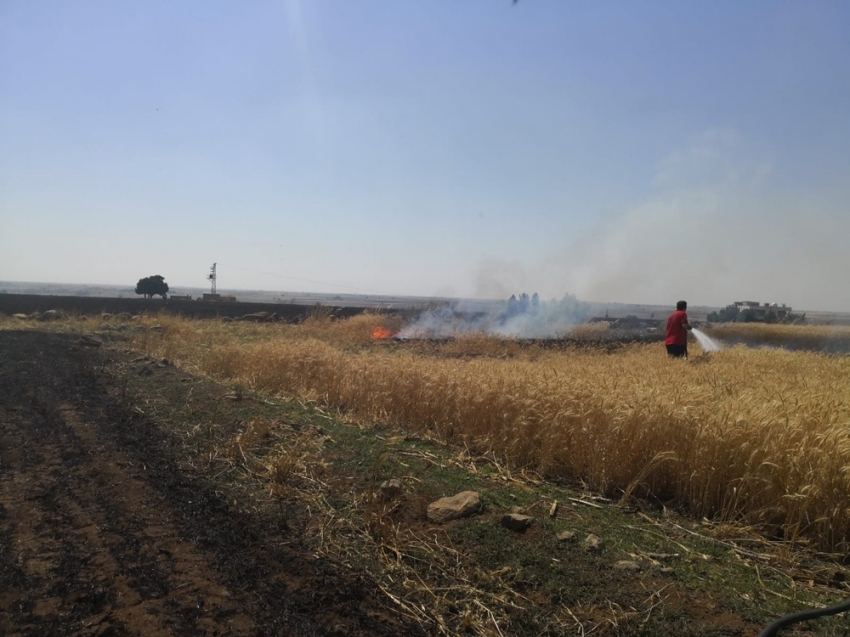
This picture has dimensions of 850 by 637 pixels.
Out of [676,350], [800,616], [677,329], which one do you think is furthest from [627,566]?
[676,350]

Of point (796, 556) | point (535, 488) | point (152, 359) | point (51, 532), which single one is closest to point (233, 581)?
point (51, 532)

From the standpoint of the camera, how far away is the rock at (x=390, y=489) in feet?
17.5

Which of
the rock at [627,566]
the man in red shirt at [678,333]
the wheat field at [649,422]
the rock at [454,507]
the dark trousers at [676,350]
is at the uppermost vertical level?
the man in red shirt at [678,333]

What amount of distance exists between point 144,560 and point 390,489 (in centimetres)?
218

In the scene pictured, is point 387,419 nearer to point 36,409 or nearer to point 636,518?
point 636,518

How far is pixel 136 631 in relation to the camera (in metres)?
3.17

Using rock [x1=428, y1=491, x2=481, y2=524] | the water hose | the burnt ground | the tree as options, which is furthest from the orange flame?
the tree

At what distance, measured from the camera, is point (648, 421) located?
610cm

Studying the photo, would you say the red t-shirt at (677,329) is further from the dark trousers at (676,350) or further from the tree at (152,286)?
the tree at (152,286)

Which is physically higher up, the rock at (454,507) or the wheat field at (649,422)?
the wheat field at (649,422)

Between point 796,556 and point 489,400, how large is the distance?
3.94 metres

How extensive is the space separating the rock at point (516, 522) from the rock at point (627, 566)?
81 centimetres

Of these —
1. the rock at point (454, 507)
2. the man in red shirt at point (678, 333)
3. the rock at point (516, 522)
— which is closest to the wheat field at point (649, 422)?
the rock at point (516, 522)

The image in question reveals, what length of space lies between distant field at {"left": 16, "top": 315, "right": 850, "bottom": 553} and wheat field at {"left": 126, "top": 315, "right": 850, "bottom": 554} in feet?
0.05
